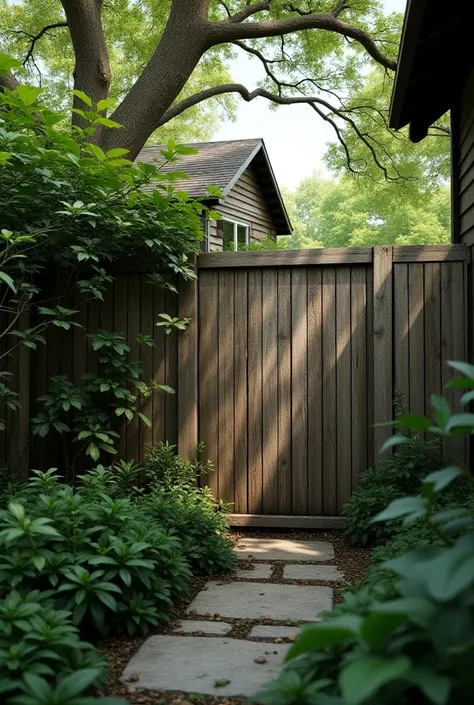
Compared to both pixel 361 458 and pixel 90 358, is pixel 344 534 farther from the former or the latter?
pixel 90 358

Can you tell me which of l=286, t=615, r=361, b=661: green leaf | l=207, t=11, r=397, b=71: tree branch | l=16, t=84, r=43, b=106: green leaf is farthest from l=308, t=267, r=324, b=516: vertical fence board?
l=207, t=11, r=397, b=71: tree branch

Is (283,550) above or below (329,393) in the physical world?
below

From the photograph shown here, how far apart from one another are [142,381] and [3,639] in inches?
121

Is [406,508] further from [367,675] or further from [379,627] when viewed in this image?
[367,675]

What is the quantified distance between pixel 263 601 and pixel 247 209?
1136 cm

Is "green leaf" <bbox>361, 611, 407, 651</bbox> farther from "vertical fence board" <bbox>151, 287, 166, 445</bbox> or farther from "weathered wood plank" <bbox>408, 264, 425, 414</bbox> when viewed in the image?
"vertical fence board" <bbox>151, 287, 166, 445</bbox>

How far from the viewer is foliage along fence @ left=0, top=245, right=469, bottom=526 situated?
196 inches

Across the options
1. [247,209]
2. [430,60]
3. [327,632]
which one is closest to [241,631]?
[327,632]

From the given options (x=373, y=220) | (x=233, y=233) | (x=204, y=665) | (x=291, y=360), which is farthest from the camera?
(x=373, y=220)

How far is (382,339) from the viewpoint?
16.4 feet

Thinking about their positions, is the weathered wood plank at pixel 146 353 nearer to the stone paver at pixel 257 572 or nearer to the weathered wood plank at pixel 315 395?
the weathered wood plank at pixel 315 395

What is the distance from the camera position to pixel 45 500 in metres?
3.15

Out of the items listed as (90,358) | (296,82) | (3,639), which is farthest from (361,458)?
(296,82)

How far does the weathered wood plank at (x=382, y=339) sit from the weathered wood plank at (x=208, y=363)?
1166 mm
